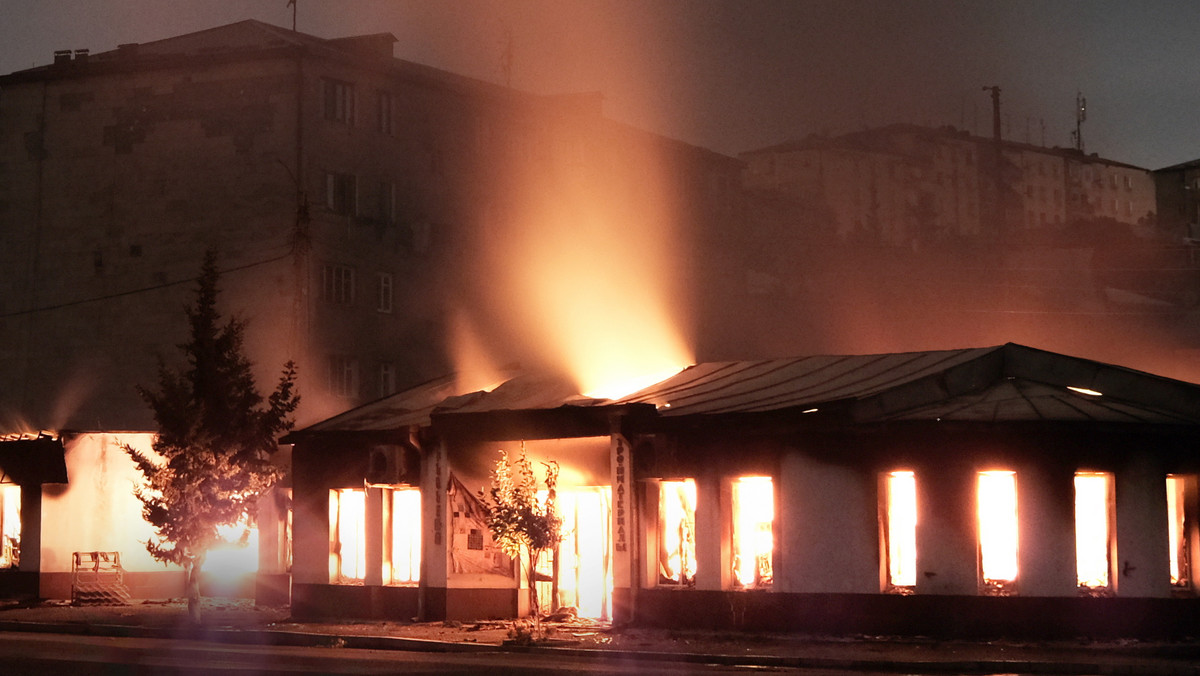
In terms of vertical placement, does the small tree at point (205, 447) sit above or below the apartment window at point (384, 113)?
below

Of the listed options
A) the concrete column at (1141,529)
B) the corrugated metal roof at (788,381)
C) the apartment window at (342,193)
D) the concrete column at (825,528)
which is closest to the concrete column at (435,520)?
the corrugated metal roof at (788,381)

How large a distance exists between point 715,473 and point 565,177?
39486 millimetres

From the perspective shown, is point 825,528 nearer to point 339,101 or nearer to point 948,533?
point 948,533

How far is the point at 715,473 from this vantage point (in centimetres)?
2695

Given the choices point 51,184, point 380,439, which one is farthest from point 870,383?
point 51,184

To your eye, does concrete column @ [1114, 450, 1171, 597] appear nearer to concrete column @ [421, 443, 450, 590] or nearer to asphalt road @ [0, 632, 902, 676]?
asphalt road @ [0, 632, 902, 676]

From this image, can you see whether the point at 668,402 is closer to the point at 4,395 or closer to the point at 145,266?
the point at 145,266

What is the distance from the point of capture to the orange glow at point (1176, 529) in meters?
24.4

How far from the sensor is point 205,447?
31000 millimetres

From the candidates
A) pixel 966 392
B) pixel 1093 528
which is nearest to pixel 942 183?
Result: pixel 966 392

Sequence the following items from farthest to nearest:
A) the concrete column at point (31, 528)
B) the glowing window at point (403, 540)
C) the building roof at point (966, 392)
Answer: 1. the concrete column at point (31, 528)
2. the glowing window at point (403, 540)
3. the building roof at point (966, 392)

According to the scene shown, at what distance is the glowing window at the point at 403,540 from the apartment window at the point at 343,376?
21038 millimetres

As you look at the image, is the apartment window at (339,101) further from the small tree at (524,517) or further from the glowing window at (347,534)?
the small tree at (524,517)

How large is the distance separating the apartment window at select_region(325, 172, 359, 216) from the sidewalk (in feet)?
72.8
